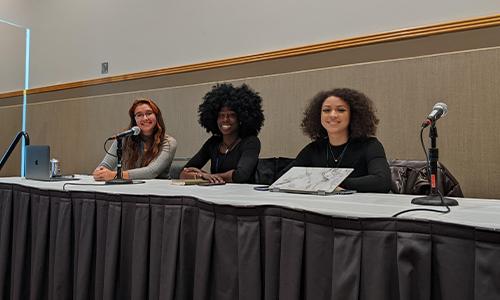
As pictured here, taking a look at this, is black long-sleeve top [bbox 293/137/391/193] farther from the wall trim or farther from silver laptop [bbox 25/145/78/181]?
silver laptop [bbox 25/145/78/181]

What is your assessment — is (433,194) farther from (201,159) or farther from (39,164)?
(39,164)

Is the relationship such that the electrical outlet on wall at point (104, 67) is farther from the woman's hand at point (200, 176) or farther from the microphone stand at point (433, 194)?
the microphone stand at point (433, 194)

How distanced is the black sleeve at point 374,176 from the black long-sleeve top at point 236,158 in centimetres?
60

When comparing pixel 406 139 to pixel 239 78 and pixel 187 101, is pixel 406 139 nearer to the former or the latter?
pixel 239 78

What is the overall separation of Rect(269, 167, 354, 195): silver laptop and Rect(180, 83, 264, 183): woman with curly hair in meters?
0.58

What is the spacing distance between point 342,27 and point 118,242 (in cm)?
177

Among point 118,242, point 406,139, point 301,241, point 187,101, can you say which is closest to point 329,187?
point 301,241

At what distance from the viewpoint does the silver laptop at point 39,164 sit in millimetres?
1901

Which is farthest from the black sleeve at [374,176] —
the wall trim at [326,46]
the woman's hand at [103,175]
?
the woman's hand at [103,175]

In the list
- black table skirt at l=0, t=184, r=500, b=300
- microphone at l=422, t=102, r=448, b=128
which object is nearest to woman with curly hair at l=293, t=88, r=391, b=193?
microphone at l=422, t=102, r=448, b=128

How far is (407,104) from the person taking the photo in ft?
7.00

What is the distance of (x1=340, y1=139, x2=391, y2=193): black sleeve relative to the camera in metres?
1.45

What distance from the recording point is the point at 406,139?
213 cm

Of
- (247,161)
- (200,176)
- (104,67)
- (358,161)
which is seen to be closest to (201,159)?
(247,161)
